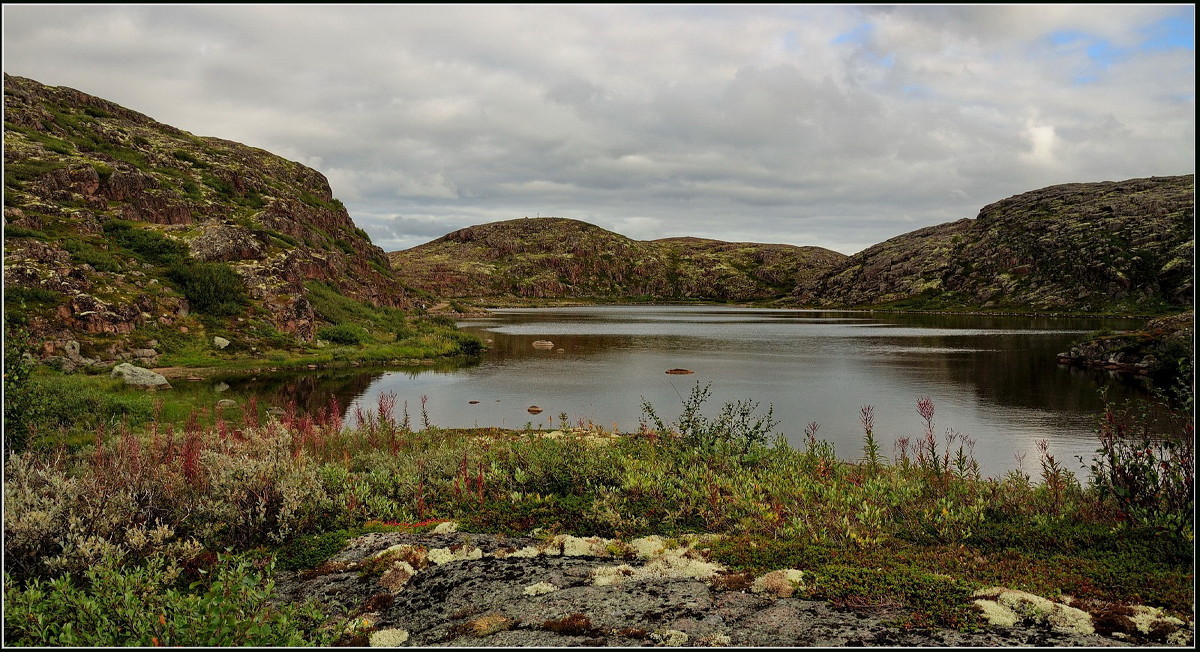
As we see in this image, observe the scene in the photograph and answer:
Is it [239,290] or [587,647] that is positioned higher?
[239,290]

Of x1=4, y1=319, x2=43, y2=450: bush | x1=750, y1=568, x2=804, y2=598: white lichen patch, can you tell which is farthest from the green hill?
x1=750, y1=568, x2=804, y2=598: white lichen patch

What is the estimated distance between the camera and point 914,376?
5141cm

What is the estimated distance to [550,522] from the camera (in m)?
12.2

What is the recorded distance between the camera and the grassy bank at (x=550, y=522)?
785cm

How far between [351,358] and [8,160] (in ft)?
161

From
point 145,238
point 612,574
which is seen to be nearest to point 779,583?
point 612,574

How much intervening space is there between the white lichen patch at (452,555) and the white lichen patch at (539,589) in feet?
5.37

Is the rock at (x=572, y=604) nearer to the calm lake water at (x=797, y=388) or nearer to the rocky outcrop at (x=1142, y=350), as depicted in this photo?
the calm lake water at (x=797, y=388)

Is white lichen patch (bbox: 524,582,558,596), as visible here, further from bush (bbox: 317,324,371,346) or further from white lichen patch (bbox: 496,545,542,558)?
bush (bbox: 317,324,371,346)

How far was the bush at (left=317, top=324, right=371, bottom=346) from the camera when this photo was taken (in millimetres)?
62406

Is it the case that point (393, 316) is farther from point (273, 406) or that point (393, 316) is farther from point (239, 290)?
point (273, 406)

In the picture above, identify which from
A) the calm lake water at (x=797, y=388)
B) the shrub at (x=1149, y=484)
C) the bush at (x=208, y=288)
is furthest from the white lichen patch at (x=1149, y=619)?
the bush at (x=208, y=288)

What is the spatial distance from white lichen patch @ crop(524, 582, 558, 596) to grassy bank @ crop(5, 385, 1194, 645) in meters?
2.57

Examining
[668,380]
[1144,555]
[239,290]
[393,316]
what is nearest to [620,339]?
[393,316]
